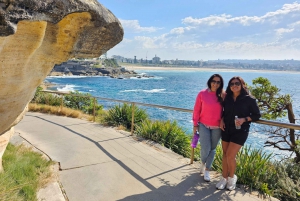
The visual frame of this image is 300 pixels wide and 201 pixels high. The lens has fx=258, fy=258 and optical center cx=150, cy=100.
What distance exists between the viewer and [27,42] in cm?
280

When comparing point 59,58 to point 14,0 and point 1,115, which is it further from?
point 14,0

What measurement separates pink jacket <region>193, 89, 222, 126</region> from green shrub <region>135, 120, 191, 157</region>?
261cm

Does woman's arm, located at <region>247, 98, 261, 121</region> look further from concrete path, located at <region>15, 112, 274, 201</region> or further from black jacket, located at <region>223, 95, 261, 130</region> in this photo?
concrete path, located at <region>15, 112, 274, 201</region>

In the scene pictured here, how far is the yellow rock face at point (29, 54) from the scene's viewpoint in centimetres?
272

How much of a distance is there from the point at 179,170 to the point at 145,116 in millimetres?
4450

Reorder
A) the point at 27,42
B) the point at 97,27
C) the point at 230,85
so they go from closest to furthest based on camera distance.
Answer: the point at 27,42 → the point at 97,27 → the point at 230,85

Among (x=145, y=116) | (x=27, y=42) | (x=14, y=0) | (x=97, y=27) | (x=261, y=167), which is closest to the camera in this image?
(x=14, y=0)

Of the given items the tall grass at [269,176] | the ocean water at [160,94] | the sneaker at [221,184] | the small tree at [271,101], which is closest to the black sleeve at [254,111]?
the tall grass at [269,176]

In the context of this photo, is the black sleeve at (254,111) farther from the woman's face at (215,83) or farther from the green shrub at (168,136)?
the green shrub at (168,136)

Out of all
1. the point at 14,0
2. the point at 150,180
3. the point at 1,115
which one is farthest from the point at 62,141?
the point at 14,0

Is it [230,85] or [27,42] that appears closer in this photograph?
[27,42]

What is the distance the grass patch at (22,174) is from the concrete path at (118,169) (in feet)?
0.99

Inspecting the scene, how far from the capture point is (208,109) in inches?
167

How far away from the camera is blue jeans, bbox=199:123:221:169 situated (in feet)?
14.1
